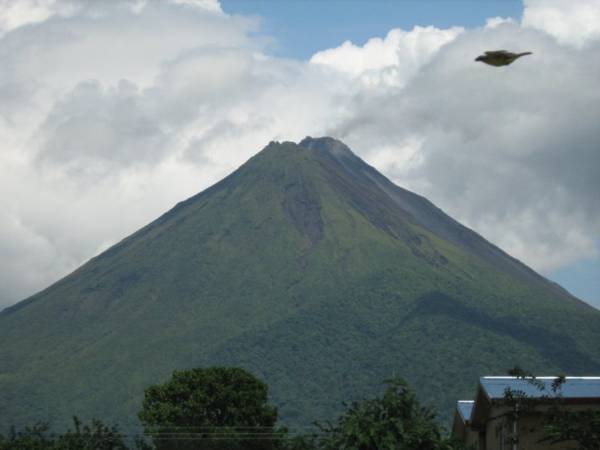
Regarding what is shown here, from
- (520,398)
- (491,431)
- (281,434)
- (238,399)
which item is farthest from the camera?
(238,399)

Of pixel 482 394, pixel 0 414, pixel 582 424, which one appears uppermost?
pixel 0 414

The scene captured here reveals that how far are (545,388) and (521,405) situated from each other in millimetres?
1297

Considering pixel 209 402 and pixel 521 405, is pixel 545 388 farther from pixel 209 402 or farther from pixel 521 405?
pixel 209 402

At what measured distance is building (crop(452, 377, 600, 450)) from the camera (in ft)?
78.2

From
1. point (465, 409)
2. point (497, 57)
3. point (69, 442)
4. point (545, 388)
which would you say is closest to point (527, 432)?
point (545, 388)

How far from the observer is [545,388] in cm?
2523

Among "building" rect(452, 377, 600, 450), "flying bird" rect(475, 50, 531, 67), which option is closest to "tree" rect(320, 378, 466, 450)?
"building" rect(452, 377, 600, 450)

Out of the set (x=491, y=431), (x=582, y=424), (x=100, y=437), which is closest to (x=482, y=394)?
(x=491, y=431)

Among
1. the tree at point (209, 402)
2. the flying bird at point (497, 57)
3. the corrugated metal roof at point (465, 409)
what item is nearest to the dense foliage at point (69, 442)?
the corrugated metal roof at point (465, 409)

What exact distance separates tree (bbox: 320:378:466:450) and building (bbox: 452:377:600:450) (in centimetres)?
103

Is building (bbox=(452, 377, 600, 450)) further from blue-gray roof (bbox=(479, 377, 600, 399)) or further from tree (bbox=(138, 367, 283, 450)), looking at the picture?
tree (bbox=(138, 367, 283, 450))

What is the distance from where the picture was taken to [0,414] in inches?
7805

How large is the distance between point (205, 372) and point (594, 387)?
42.5 m

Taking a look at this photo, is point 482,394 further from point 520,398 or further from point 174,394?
point 174,394
